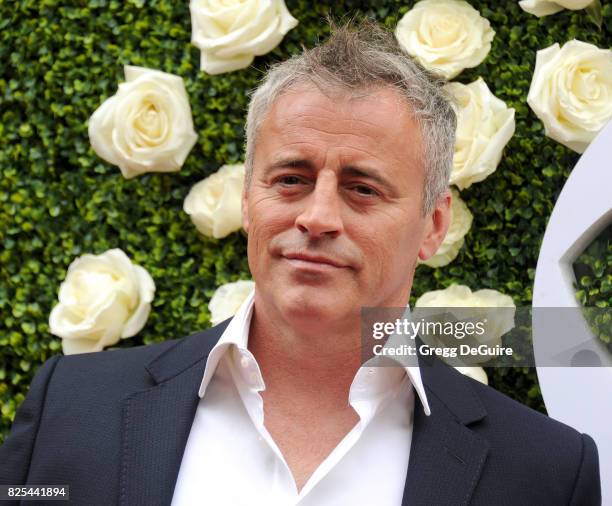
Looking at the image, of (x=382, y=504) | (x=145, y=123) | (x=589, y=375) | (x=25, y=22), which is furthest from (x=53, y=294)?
(x=589, y=375)

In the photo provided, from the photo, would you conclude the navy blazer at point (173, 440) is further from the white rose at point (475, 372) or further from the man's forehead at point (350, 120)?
the man's forehead at point (350, 120)

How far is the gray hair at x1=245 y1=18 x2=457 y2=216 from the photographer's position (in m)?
2.04

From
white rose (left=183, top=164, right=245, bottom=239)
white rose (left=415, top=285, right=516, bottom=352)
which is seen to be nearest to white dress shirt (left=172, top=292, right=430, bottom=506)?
white rose (left=415, top=285, right=516, bottom=352)

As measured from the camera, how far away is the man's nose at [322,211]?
190 centimetres

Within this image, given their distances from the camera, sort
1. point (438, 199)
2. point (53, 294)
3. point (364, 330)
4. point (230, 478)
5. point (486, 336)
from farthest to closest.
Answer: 1. point (53, 294)
2. point (486, 336)
3. point (438, 199)
4. point (364, 330)
5. point (230, 478)

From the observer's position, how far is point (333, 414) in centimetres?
206

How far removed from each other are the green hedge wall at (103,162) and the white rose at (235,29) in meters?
0.09

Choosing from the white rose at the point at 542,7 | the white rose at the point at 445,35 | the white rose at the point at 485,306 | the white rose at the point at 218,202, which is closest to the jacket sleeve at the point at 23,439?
the white rose at the point at 218,202

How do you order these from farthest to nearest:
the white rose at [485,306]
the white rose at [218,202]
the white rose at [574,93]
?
the white rose at [218,202] < the white rose at [485,306] < the white rose at [574,93]

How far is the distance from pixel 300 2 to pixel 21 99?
2.90 feet

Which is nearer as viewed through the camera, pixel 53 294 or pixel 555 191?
pixel 555 191

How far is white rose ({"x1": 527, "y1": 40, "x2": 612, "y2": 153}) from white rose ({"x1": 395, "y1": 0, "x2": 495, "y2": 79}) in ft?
0.66

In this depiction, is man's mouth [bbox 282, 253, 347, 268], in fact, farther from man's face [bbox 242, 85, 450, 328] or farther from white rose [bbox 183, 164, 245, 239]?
white rose [bbox 183, 164, 245, 239]

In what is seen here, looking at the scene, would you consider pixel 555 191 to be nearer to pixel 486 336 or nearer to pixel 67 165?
pixel 486 336
